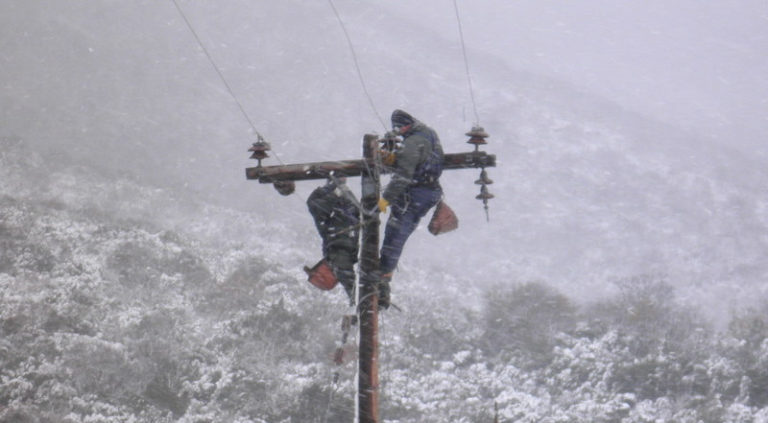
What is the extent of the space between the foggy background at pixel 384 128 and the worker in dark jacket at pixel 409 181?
50.4ft

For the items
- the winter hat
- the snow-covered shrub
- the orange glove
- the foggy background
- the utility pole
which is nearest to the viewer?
the utility pole

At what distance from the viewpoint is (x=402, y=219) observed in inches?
287

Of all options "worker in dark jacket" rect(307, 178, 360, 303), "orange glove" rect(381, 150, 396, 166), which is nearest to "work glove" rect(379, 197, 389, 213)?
"orange glove" rect(381, 150, 396, 166)

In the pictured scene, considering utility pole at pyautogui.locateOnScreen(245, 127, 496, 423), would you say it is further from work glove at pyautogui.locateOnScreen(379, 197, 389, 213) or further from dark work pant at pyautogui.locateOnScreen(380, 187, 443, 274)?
dark work pant at pyautogui.locateOnScreen(380, 187, 443, 274)

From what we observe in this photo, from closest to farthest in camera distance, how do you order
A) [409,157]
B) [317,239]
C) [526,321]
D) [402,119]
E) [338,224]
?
[409,157] → [338,224] → [402,119] → [526,321] → [317,239]

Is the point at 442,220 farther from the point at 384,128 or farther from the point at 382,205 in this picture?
the point at 384,128

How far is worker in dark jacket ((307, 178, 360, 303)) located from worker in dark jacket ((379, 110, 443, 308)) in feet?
1.51

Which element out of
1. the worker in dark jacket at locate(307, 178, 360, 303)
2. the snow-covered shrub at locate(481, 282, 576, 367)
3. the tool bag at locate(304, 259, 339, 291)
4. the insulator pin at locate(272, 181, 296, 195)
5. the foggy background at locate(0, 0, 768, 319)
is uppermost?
the foggy background at locate(0, 0, 768, 319)

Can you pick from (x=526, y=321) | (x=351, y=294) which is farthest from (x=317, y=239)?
(x=351, y=294)

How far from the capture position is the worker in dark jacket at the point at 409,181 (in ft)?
20.9

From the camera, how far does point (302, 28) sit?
4666 cm

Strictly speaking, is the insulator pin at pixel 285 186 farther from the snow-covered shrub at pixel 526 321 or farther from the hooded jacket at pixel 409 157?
the snow-covered shrub at pixel 526 321

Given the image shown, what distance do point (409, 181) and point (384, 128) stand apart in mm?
13077

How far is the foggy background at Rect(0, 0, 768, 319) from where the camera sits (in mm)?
26359
